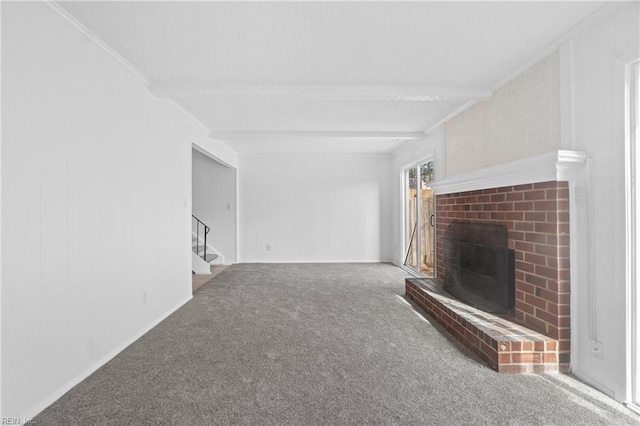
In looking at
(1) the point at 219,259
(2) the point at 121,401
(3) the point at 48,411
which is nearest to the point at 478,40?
(2) the point at 121,401

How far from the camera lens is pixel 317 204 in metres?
6.80

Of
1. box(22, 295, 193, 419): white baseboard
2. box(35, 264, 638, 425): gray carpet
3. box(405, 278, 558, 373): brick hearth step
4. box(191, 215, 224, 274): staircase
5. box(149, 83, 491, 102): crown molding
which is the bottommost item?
box(35, 264, 638, 425): gray carpet

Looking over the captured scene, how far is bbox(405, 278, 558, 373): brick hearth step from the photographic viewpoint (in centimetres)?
211

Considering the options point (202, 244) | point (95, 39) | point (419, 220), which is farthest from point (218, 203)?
point (95, 39)

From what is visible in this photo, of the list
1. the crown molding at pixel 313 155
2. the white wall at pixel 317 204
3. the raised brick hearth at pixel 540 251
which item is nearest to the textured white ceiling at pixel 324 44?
the raised brick hearth at pixel 540 251

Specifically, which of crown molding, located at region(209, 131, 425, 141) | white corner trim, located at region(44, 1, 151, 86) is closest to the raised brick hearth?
crown molding, located at region(209, 131, 425, 141)

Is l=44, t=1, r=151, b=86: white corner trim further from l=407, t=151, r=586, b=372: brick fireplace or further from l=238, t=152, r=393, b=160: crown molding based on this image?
l=238, t=152, r=393, b=160: crown molding

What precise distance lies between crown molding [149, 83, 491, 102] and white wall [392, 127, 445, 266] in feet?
4.09

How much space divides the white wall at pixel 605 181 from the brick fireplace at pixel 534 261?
0.39 feet

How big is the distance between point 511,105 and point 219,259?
602 centimetres

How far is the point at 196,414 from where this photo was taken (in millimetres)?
1677

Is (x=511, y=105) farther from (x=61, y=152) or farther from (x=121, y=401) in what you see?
(x=121, y=401)

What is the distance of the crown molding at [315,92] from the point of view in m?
2.94

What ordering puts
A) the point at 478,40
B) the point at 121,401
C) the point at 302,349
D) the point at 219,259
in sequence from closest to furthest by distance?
the point at 121,401
the point at 478,40
the point at 302,349
the point at 219,259
